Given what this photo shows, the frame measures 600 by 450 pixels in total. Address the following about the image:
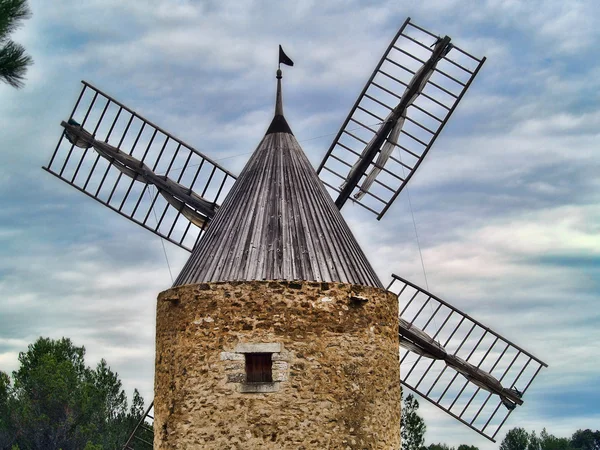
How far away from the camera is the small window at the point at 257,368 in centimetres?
1198

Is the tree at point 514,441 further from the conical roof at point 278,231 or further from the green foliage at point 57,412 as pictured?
the conical roof at point 278,231

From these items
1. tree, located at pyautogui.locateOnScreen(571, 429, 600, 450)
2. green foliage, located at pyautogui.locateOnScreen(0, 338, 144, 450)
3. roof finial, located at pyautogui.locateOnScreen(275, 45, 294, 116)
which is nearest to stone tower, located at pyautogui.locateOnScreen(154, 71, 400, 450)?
roof finial, located at pyautogui.locateOnScreen(275, 45, 294, 116)

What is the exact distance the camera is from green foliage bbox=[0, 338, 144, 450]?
3412 cm

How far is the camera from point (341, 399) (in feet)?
39.2

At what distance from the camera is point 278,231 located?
43.1ft

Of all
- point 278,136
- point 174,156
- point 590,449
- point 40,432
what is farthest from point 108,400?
point 590,449

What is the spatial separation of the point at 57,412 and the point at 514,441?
30783mm

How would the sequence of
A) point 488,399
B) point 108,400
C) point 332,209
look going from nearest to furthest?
point 332,209 → point 488,399 → point 108,400

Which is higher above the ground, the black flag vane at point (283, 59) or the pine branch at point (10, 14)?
the black flag vane at point (283, 59)

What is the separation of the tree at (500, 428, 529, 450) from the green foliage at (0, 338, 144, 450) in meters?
27.2

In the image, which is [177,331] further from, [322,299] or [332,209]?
[332,209]

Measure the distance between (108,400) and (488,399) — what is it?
23.1 m

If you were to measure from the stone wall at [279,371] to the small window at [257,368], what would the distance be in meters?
0.18

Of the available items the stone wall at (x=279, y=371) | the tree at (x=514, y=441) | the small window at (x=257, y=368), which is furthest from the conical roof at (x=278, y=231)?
the tree at (x=514, y=441)
